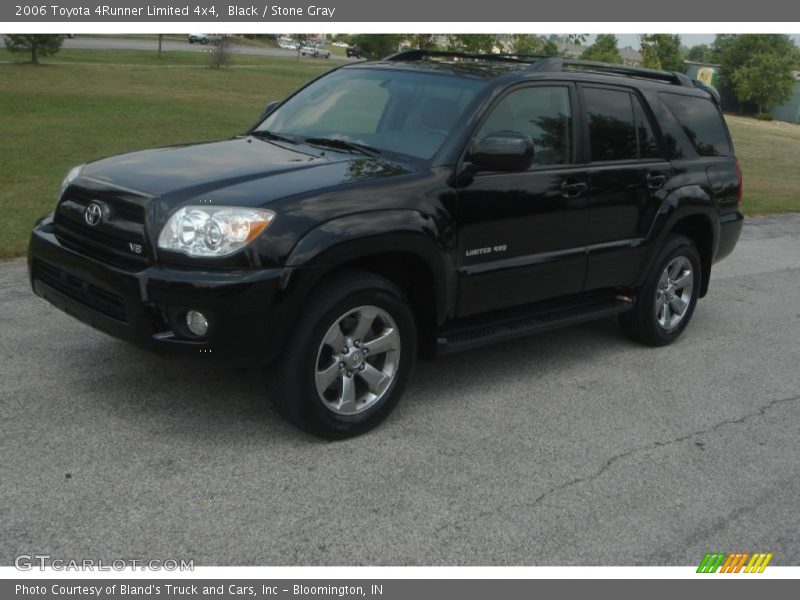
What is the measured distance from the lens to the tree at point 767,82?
267ft

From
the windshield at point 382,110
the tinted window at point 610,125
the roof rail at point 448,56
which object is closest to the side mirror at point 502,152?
the windshield at point 382,110

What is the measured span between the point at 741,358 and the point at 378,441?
320 centimetres

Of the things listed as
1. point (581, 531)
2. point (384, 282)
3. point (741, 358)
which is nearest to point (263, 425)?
point (384, 282)

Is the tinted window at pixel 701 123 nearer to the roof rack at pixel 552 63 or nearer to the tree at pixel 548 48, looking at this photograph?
the roof rack at pixel 552 63

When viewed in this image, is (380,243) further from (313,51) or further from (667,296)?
(313,51)

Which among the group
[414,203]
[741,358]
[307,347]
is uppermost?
[414,203]

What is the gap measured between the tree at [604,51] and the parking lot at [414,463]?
3706 cm

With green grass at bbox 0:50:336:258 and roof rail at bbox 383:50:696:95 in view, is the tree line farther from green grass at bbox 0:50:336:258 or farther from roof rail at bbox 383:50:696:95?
roof rail at bbox 383:50:696:95

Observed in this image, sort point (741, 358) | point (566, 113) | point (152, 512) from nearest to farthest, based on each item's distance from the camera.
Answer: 1. point (152, 512)
2. point (566, 113)
3. point (741, 358)

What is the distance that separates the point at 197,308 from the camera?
13.7 ft

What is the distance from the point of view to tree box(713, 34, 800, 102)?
89688 millimetres

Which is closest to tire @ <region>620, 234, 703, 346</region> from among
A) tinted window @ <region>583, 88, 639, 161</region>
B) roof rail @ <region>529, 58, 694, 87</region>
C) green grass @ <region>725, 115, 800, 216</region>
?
tinted window @ <region>583, 88, 639, 161</region>

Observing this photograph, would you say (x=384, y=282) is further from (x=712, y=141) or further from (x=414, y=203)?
(x=712, y=141)

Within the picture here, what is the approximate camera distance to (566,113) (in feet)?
19.0
